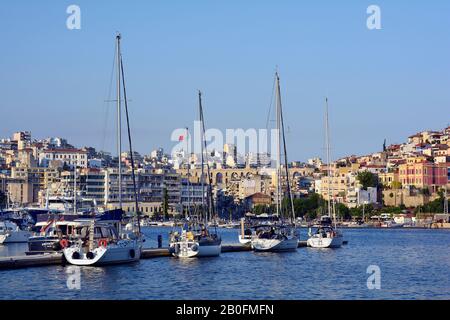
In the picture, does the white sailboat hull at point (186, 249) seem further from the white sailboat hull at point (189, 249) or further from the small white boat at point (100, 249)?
the small white boat at point (100, 249)

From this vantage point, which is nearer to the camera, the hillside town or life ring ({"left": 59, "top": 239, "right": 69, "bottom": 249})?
life ring ({"left": 59, "top": 239, "right": 69, "bottom": 249})

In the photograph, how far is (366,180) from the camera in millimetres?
106250

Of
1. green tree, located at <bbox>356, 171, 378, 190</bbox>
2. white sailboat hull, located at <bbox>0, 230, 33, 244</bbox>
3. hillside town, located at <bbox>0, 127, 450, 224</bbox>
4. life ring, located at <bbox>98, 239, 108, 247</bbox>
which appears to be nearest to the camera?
life ring, located at <bbox>98, 239, 108, 247</bbox>

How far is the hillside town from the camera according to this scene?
102 m

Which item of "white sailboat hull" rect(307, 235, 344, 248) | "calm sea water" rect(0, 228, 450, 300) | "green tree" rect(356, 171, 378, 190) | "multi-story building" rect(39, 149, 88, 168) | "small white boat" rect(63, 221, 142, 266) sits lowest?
"calm sea water" rect(0, 228, 450, 300)

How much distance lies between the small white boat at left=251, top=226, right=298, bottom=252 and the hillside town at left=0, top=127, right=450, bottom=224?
145 ft

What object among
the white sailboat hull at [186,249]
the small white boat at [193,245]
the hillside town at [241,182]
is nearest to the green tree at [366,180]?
the hillside town at [241,182]

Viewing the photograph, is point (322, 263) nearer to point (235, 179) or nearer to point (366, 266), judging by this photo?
point (366, 266)

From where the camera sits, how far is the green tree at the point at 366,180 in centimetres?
10632

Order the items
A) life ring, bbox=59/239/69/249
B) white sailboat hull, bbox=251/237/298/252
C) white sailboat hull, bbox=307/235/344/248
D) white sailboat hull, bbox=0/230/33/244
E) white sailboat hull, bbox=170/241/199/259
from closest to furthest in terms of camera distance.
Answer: life ring, bbox=59/239/69/249 → white sailboat hull, bbox=170/241/199/259 → white sailboat hull, bbox=251/237/298/252 → white sailboat hull, bbox=307/235/344/248 → white sailboat hull, bbox=0/230/33/244

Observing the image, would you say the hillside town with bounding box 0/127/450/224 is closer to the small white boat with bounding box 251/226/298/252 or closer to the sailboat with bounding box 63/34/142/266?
the small white boat with bounding box 251/226/298/252

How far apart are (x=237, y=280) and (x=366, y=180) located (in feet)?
270

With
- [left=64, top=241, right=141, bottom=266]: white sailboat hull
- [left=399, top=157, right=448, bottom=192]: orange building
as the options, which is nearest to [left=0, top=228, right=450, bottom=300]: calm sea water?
[left=64, top=241, right=141, bottom=266]: white sailboat hull

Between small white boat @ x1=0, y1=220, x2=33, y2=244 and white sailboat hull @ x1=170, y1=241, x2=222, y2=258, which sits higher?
small white boat @ x1=0, y1=220, x2=33, y2=244
